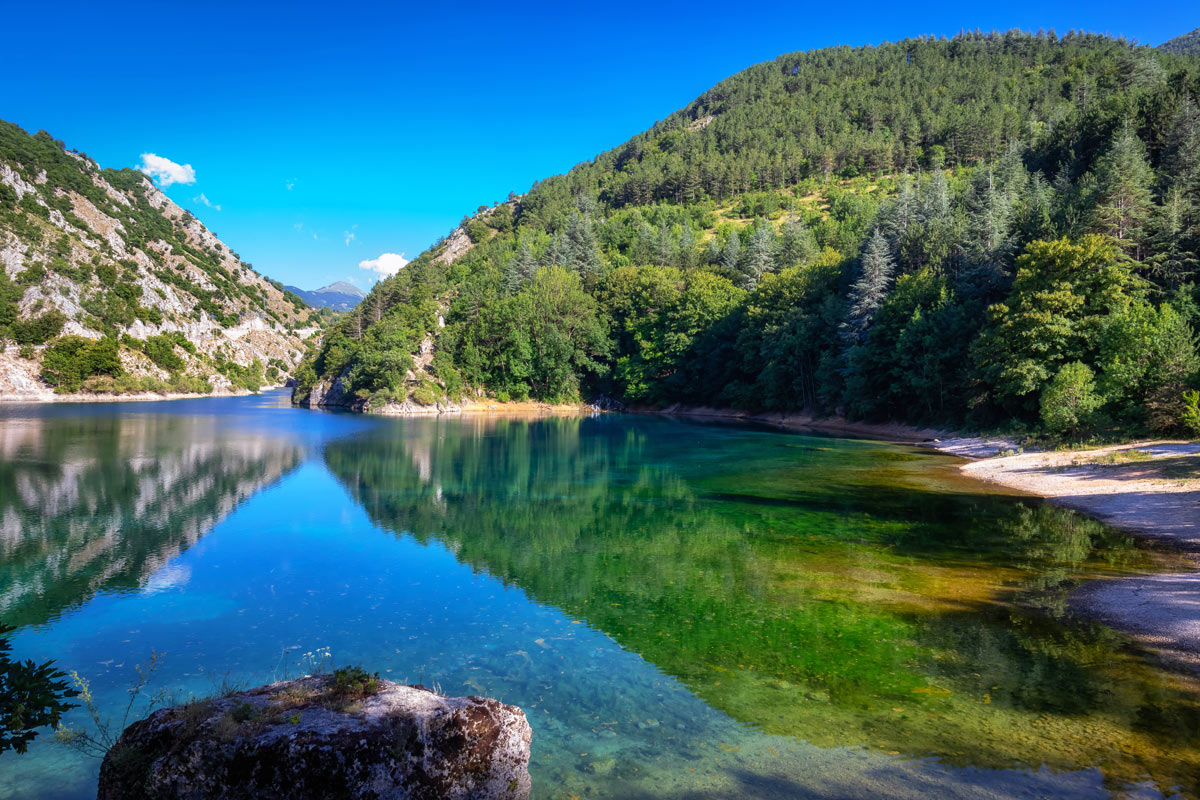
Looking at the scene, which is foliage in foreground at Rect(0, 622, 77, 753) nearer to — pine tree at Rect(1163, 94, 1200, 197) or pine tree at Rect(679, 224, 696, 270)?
pine tree at Rect(1163, 94, 1200, 197)

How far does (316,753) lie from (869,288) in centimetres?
6528

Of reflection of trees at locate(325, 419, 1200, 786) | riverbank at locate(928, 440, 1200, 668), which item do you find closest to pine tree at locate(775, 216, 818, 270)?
riverbank at locate(928, 440, 1200, 668)

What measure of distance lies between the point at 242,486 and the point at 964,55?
22963 centimetres

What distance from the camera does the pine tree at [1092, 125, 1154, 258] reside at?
43406 millimetres

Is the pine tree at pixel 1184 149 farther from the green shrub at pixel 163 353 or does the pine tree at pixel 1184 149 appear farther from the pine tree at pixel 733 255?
the green shrub at pixel 163 353

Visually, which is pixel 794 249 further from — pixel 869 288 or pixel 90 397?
pixel 90 397

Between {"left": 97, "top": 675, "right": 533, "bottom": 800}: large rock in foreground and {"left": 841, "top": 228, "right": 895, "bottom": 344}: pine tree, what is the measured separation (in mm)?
63325

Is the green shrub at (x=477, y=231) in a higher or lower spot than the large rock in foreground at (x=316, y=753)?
higher

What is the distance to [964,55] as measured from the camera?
7559 inches

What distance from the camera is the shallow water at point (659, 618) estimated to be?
872cm

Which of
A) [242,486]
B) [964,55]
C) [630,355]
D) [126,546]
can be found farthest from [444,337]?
[964,55]

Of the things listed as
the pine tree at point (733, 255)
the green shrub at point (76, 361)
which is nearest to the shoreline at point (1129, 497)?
the pine tree at point (733, 255)

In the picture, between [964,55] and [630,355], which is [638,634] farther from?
[964,55]

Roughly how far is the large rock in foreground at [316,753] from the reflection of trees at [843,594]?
16.4 ft
